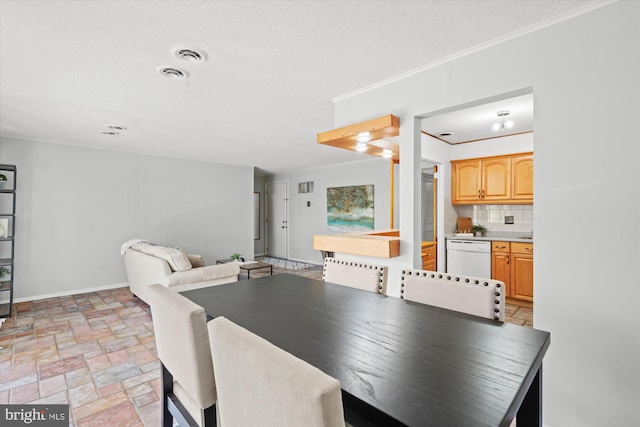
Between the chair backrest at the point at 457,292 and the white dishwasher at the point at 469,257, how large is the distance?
312 centimetres

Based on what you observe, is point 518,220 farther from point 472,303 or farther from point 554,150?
point 472,303

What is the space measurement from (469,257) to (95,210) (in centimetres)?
597

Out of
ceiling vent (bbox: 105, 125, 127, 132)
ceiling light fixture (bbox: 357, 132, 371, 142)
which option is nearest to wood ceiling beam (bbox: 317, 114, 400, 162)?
ceiling light fixture (bbox: 357, 132, 371, 142)

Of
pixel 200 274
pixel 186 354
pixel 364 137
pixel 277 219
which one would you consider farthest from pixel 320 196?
pixel 186 354

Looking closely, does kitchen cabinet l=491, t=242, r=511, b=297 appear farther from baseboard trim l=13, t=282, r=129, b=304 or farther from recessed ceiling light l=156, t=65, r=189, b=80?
baseboard trim l=13, t=282, r=129, b=304

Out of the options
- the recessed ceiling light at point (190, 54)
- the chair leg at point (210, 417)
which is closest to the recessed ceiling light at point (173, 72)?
the recessed ceiling light at point (190, 54)

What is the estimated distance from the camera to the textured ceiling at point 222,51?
1624 mm

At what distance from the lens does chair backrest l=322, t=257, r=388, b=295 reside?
2014 millimetres

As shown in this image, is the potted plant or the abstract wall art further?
the abstract wall art

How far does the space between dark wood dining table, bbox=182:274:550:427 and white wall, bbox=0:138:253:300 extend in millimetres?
4413

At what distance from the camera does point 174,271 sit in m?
3.49

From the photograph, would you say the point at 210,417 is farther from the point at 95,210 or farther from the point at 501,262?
the point at 95,210

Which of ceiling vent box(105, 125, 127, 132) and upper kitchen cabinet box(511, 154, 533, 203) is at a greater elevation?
ceiling vent box(105, 125, 127, 132)

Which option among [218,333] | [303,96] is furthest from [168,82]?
[218,333]
